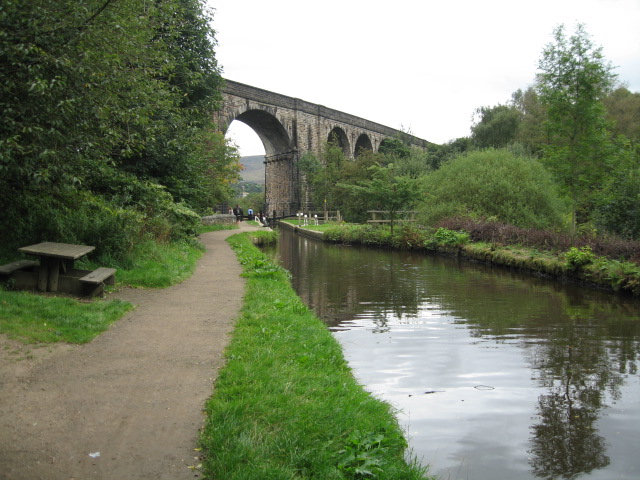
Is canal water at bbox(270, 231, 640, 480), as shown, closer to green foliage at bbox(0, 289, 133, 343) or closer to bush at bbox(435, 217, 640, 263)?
bush at bbox(435, 217, 640, 263)

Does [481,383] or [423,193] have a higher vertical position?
[423,193]

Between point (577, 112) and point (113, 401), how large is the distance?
1467cm

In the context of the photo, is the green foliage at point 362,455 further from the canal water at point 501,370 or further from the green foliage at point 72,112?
the green foliage at point 72,112

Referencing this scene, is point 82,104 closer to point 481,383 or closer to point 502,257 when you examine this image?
point 481,383

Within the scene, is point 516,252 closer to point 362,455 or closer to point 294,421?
point 294,421

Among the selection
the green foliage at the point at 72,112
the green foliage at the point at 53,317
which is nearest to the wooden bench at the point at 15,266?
the green foliage at the point at 53,317

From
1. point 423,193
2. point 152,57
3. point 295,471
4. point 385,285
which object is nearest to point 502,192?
point 423,193

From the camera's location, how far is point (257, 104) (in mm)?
37156

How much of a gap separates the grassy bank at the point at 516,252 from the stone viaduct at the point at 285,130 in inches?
653

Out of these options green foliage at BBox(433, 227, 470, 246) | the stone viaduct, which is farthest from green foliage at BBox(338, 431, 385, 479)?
the stone viaduct

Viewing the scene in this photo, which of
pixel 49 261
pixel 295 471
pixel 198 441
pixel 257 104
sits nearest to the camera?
pixel 295 471

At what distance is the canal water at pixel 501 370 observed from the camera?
3.47 m

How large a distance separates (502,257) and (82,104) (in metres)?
11.4

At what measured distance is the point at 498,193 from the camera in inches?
769
